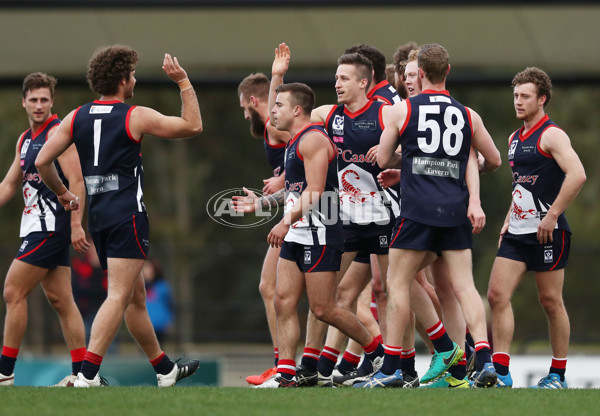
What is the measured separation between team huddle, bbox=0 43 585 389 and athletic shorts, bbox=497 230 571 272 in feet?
0.04

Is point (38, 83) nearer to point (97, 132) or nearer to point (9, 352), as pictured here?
point (97, 132)

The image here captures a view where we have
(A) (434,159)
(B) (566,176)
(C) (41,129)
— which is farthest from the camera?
(C) (41,129)

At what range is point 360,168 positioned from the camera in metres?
8.12

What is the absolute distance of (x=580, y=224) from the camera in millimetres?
29922

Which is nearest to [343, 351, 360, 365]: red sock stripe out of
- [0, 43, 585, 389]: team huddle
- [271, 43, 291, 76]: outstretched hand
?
[0, 43, 585, 389]: team huddle

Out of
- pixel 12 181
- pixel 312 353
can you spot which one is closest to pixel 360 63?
pixel 312 353

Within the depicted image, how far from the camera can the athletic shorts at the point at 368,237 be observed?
26.5 ft

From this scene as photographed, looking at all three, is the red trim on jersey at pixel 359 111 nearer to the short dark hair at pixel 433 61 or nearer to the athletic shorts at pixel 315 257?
the short dark hair at pixel 433 61

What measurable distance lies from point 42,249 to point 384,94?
309 cm

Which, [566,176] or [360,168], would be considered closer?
[566,176]

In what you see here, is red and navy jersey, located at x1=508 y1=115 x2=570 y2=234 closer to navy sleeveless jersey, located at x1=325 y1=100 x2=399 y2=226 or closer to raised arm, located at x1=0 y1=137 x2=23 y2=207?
navy sleeveless jersey, located at x1=325 y1=100 x2=399 y2=226

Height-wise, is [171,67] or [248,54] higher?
[248,54]

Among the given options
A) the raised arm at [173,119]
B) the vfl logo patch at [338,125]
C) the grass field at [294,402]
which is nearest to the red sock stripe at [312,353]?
the grass field at [294,402]

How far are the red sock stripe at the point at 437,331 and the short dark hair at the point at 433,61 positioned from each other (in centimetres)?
195
